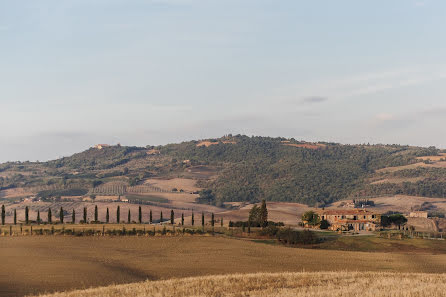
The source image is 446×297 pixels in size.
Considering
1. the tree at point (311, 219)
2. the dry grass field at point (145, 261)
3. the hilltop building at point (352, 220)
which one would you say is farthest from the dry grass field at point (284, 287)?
the tree at point (311, 219)

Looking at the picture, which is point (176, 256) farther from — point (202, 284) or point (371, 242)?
point (371, 242)

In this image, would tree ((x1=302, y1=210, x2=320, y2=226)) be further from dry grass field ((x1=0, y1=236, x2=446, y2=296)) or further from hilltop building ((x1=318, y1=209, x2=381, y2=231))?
dry grass field ((x1=0, y1=236, x2=446, y2=296))

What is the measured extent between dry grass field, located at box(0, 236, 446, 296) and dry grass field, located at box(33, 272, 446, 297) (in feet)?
20.1

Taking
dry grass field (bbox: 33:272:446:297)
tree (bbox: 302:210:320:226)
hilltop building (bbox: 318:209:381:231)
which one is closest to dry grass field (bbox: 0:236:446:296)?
dry grass field (bbox: 33:272:446:297)

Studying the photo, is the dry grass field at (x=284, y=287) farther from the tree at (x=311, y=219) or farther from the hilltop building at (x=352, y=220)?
the tree at (x=311, y=219)

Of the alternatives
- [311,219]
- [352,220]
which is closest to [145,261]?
[311,219]

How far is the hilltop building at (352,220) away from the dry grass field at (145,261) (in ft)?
189

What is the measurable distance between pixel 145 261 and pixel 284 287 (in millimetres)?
23606

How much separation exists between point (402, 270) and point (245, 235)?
4989 centimetres

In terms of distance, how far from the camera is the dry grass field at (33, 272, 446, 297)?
125 ft

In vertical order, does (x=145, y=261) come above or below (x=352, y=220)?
above

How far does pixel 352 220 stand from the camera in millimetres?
144000

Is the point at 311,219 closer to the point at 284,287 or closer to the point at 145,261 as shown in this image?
the point at 145,261

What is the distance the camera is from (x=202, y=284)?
143ft
